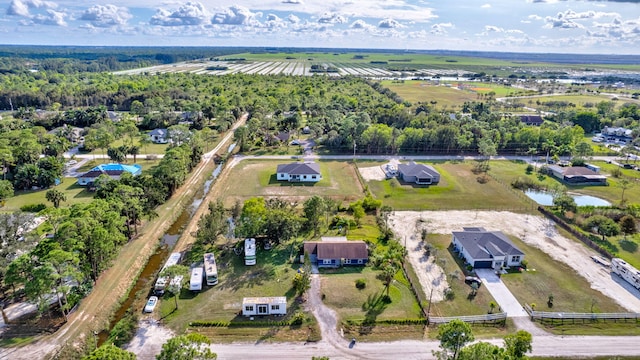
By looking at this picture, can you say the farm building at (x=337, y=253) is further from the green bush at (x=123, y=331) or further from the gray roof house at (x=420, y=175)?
the gray roof house at (x=420, y=175)

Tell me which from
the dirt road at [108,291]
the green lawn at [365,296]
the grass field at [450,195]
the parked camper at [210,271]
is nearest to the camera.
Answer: the dirt road at [108,291]

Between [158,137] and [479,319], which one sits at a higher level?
[158,137]

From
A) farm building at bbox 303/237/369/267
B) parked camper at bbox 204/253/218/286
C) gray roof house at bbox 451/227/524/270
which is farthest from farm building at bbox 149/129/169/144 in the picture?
gray roof house at bbox 451/227/524/270

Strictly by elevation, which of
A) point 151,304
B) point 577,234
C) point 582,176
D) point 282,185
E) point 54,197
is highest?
point 582,176

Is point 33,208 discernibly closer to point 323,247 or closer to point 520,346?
point 323,247

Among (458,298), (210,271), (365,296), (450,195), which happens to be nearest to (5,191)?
(210,271)

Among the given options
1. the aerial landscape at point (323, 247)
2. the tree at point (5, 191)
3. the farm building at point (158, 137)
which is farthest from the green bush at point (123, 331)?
the farm building at point (158, 137)
